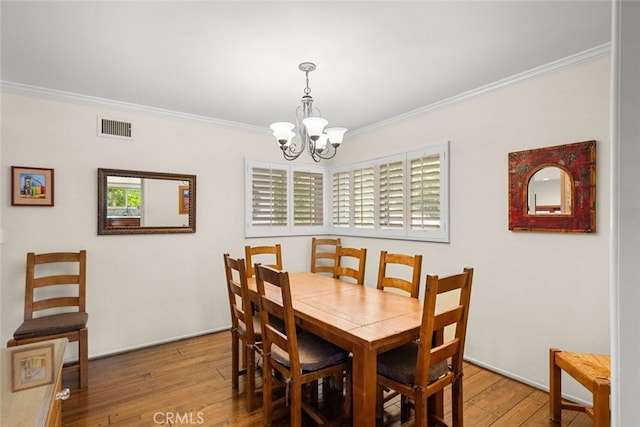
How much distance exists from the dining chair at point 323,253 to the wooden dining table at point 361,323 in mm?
949

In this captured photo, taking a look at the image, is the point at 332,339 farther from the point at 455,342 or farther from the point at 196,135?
the point at 196,135

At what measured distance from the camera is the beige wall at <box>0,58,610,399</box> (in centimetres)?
232

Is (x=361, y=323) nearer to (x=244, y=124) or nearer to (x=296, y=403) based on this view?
(x=296, y=403)

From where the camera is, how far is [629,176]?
49cm

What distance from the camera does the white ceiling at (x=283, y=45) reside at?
5.86ft

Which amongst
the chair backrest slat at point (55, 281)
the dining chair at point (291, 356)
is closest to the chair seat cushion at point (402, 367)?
the dining chair at point (291, 356)

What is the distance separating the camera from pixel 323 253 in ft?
11.8

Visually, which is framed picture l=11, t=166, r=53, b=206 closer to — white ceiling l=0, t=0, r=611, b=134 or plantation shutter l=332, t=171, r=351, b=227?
white ceiling l=0, t=0, r=611, b=134

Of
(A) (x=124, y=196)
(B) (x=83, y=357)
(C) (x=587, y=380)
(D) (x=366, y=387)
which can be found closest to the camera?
(D) (x=366, y=387)

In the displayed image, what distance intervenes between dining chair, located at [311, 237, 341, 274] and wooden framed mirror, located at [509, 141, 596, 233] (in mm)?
1727

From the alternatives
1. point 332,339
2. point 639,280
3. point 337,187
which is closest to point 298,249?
point 337,187

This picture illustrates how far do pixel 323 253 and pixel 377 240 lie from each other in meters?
0.74

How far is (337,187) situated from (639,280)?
162 inches

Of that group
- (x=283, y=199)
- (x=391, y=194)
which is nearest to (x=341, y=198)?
(x=283, y=199)
